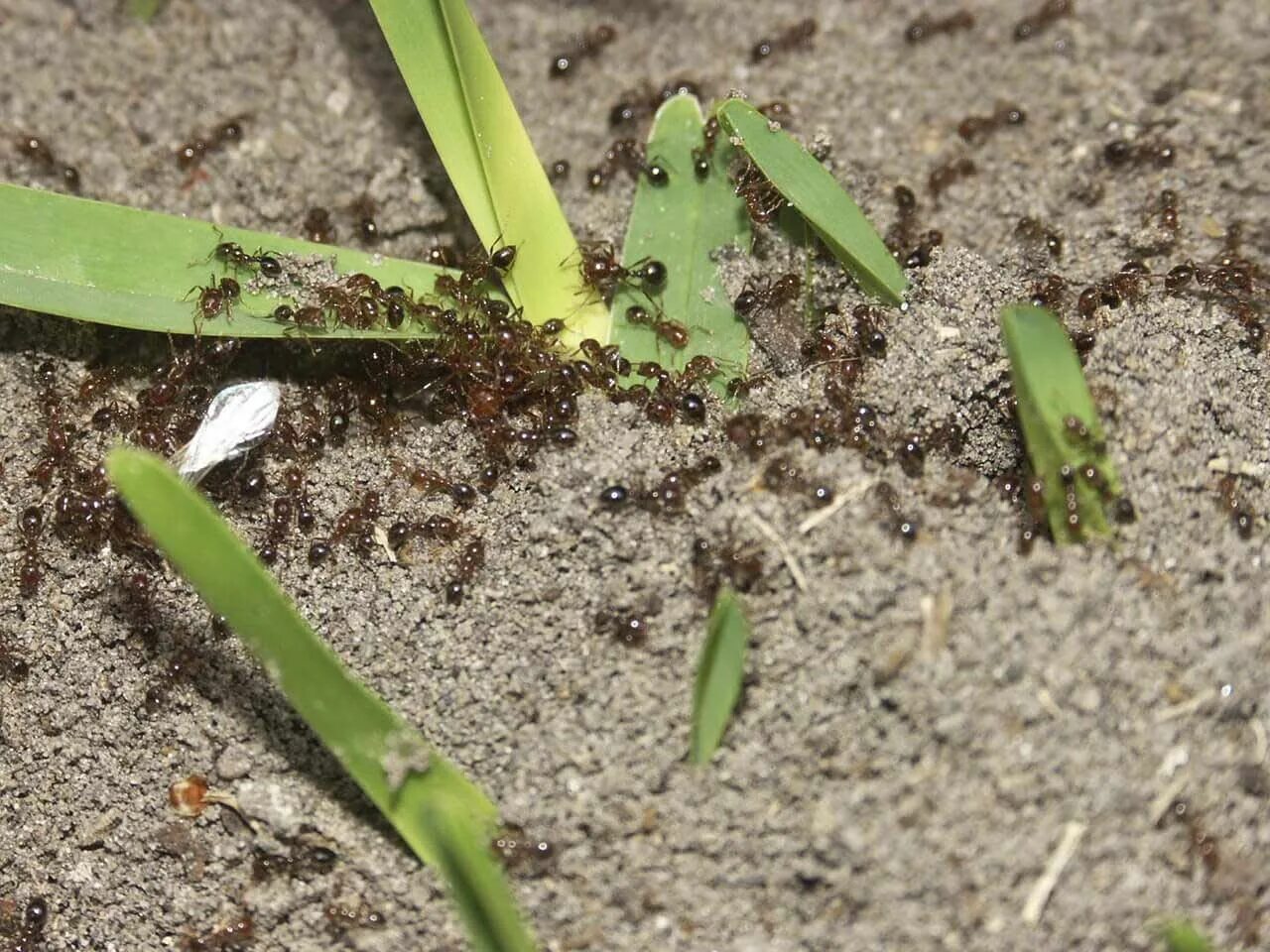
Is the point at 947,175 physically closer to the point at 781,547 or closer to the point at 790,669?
the point at 781,547

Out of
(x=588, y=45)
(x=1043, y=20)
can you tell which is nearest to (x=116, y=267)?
(x=588, y=45)

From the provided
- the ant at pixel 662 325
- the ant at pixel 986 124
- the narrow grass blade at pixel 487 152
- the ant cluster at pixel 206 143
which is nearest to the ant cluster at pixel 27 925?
the narrow grass blade at pixel 487 152

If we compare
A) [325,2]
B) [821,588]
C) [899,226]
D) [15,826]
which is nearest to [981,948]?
[821,588]

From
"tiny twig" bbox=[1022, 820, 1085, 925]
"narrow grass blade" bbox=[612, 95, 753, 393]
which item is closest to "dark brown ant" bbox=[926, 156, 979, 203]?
"narrow grass blade" bbox=[612, 95, 753, 393]

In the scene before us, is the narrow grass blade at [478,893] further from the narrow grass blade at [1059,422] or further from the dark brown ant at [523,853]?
the narrow grass blade at [1059,422]

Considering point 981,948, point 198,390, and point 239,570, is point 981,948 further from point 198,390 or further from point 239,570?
point 198,390

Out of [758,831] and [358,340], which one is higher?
[358,340]

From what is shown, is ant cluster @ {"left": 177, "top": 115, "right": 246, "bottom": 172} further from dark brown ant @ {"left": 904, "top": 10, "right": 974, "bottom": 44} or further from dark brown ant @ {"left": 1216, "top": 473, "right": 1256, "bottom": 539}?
dark brown ant @ {"left": 1216, "top": 473, "right": 1256, "bottom": 539}
